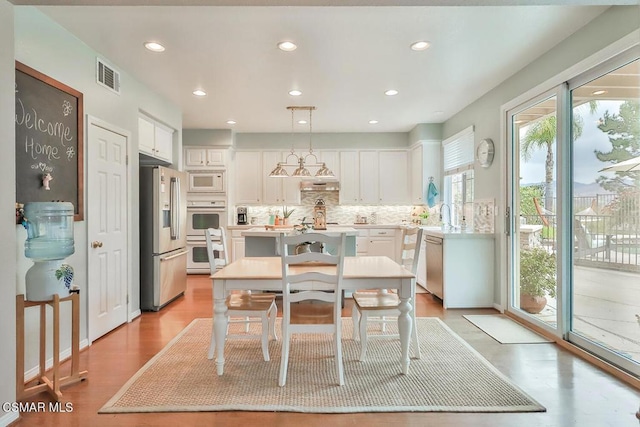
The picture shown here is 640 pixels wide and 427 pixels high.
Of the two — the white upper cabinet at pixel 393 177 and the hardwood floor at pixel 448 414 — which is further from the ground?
the white upper cabinet at pixel 393 177

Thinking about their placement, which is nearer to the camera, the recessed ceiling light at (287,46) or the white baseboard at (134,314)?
the recessed ceiling light at (287,46)

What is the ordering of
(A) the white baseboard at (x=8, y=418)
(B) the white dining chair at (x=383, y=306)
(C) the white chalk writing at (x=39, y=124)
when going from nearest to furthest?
(A) the white baseboard at (x=8, y=418) → (C) the white chalk writing at (x=39, y=124) → (B) the white dining chair at (x=383, y=306)

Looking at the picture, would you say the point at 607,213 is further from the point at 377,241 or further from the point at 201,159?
the point at 201,159

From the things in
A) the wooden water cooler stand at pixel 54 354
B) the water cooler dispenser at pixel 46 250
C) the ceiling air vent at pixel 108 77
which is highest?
the ceiling air vent at pixel 108 77

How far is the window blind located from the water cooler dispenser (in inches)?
188

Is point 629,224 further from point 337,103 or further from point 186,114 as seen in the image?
point 186,114

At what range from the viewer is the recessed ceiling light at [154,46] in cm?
324

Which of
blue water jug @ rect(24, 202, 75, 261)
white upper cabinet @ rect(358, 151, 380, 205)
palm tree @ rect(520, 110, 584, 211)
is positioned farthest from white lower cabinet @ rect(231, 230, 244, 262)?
palm tree @ rect(520, 110, 584, 211)

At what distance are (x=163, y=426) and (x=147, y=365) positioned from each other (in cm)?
92

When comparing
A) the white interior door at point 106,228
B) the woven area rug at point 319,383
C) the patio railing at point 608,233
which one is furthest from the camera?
the white interior door at point 106,228

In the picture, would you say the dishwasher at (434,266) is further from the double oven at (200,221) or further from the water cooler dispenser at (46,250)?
the water cooler dispenser at (46,250)

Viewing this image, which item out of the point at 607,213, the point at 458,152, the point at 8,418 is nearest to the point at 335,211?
the point at 458,152

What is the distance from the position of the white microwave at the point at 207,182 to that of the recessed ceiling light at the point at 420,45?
4.40m

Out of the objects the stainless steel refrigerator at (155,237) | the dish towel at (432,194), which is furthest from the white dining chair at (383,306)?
the dish towel at (432,194)
